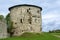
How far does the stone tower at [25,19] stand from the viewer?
127ft

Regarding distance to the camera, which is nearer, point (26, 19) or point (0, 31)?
point (0, 31)

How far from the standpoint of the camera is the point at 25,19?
3897 centimetres

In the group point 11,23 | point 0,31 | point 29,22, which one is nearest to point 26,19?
point 29,22

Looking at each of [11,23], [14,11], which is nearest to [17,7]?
[14,11]

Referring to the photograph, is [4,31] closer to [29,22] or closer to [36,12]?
[29,22]

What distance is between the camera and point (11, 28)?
131 feet

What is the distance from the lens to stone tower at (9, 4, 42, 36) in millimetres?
38562

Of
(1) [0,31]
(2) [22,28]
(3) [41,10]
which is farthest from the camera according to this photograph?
(3) [41,10]

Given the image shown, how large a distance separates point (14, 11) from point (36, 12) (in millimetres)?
4511

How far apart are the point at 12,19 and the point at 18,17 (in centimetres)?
177

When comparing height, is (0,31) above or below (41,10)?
below

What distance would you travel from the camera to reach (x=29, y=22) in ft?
128

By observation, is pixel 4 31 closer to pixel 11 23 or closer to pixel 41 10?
pixel 11 23

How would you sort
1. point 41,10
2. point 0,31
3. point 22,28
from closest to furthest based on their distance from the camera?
point 0,31, point 22,28, point 41,10
